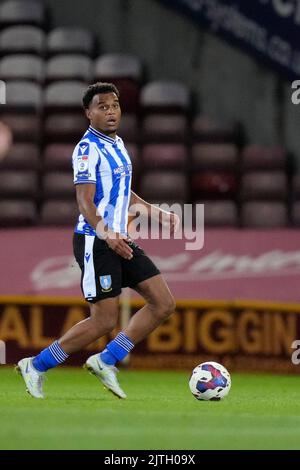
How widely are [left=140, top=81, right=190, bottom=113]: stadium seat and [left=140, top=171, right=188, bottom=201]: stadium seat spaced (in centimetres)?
89

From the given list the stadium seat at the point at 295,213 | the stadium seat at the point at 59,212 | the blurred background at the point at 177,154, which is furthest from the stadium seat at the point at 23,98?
the stadium seat at the point at 295,213

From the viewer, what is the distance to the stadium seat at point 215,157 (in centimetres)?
1355

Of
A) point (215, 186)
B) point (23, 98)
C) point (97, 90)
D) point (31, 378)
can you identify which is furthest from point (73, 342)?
point (23, 98)

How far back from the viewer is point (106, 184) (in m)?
7.70

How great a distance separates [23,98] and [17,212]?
63.6 inches

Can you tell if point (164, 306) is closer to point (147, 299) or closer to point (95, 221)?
point (147, 299)

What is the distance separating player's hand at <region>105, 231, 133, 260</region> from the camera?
741 centimetres

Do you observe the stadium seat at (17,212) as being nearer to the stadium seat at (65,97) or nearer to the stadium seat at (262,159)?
the stadium seat at (65,97)

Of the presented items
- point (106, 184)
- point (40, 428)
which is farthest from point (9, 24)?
point (40, 428)

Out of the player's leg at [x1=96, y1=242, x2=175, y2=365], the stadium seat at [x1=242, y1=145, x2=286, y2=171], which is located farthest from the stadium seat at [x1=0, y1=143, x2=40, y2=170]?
the player's leg at [x1=96, y1=242, x2=175, y2=365]

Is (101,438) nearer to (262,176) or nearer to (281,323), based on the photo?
(281,323)

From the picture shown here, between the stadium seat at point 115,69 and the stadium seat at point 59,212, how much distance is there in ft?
5.58

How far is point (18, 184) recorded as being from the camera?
44.5ft

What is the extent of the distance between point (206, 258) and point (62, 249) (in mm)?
1334
